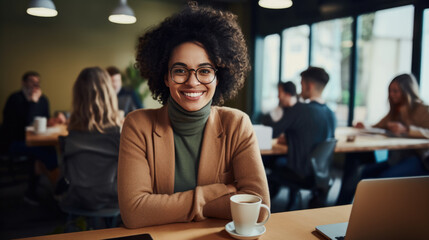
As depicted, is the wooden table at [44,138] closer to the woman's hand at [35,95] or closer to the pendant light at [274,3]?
the woman's hand at [35,95]

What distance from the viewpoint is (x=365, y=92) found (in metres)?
5.10

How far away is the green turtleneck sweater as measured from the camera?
4.36 ft

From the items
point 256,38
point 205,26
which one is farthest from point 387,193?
point 256,38

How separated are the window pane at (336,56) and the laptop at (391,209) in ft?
13.8

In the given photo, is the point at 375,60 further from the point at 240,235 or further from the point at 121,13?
the point at 240,235

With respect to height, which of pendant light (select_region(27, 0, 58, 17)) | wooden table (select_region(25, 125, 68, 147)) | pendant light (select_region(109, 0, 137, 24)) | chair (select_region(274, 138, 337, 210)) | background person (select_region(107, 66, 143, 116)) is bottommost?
chair (select_region(274, 138, 337, 210))

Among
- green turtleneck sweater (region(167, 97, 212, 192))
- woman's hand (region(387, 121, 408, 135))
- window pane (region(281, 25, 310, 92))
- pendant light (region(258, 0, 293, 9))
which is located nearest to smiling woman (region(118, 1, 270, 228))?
green turtleneck sweater (region(167, 97, 212, 192))

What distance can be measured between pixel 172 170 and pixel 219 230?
0.32 metres

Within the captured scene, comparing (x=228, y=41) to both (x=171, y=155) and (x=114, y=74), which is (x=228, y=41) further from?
(x=114, y=74)

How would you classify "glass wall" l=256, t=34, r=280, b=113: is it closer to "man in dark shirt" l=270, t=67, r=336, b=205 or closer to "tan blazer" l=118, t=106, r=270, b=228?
"man in dark shirt" l=270, t=67, r=336, b=205

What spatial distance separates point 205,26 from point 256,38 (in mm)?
5380

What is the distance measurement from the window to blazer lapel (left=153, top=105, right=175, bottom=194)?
4.35 meters

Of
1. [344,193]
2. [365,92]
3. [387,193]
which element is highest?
[365,92]

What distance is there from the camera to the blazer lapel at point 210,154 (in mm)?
1341
